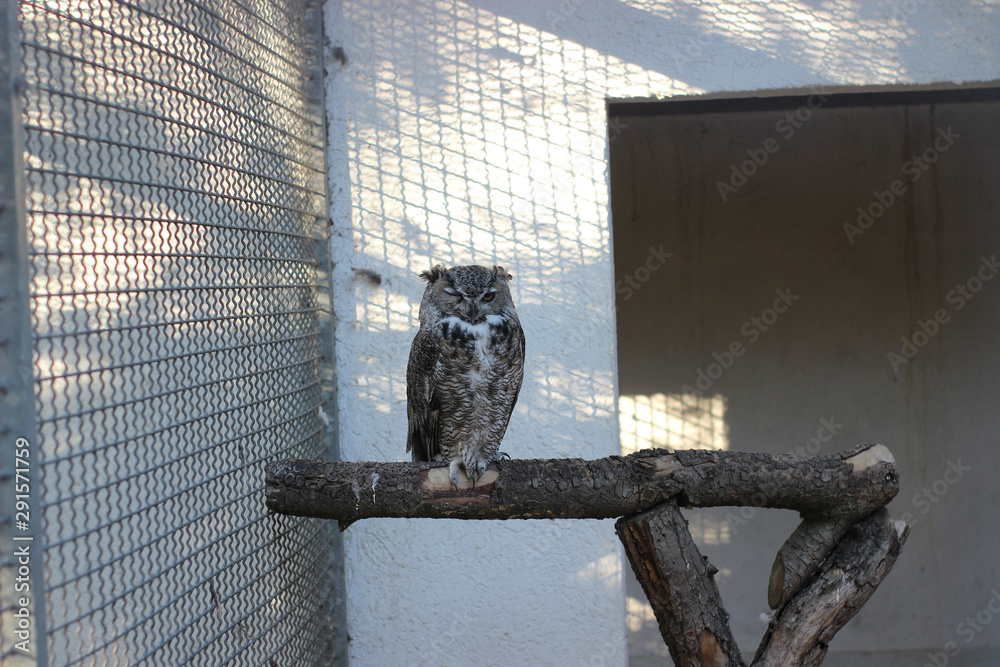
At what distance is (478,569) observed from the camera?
2764 mm

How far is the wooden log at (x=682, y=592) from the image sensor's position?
1.65m

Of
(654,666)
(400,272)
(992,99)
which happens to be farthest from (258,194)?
(992,99)

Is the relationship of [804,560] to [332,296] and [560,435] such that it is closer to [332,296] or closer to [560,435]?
[560,435]

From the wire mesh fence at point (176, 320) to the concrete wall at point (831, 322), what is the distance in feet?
7.88

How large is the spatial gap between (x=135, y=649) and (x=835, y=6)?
3106 millimetres

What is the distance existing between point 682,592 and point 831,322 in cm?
325

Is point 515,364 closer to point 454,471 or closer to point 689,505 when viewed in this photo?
point 454,471

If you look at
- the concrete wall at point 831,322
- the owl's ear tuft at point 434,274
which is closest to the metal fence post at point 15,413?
the owl's ear tuft at point 434,274

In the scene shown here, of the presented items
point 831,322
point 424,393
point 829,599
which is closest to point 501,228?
point 424,393

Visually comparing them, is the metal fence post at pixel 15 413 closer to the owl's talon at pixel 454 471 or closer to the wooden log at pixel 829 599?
the owl's talon at pixel 454 471

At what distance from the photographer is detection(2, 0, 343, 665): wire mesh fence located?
1578 mm

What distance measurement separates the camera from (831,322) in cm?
437

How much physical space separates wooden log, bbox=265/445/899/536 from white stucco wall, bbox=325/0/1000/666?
96 centimetres

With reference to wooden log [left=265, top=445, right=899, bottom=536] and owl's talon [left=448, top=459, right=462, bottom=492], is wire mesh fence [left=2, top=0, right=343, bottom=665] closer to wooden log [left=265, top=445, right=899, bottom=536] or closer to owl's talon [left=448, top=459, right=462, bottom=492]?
wooden log [left=265, top=445, right=899, bottom=536]
